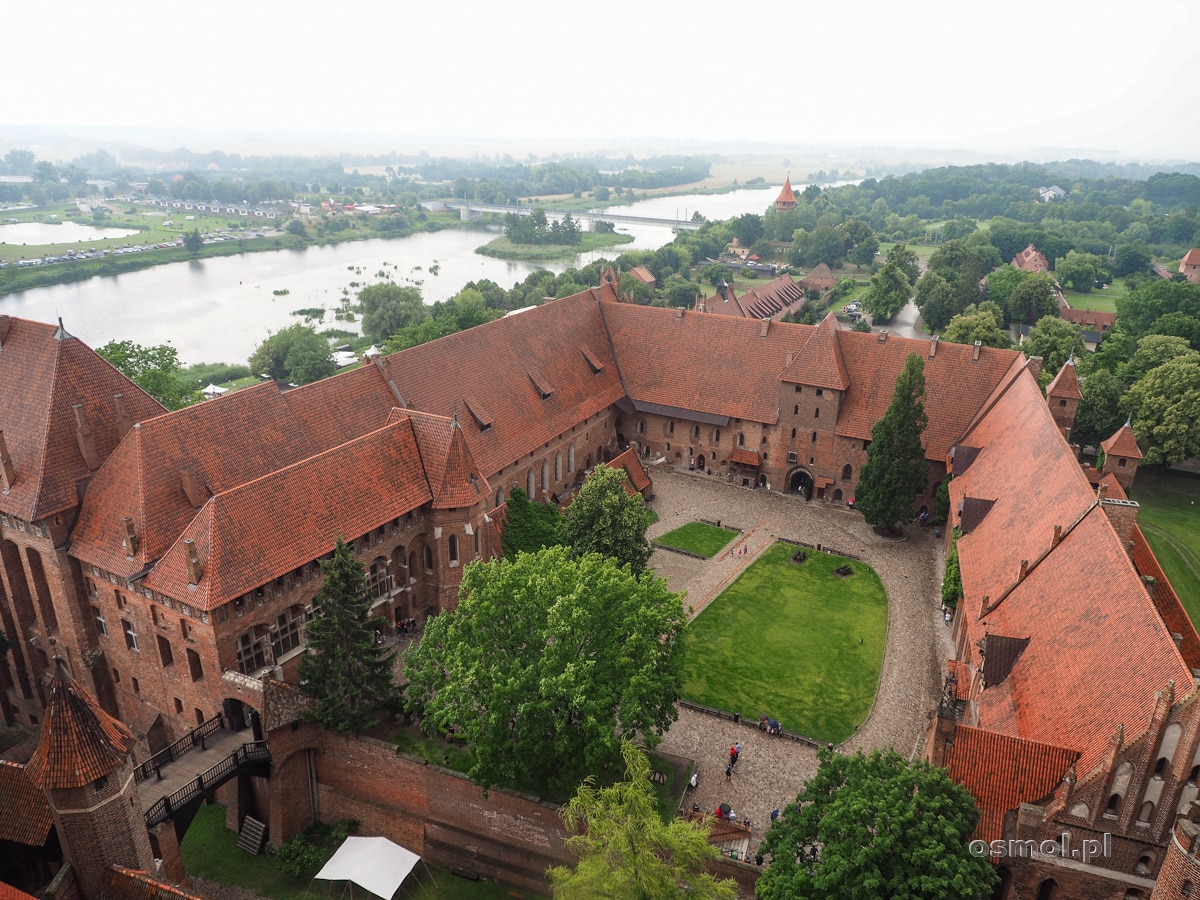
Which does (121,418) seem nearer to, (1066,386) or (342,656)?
(342,656)

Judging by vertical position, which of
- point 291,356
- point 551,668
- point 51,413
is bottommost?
point 291,356

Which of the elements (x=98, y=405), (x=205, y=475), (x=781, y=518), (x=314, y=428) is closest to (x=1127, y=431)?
(x=781, y=518)

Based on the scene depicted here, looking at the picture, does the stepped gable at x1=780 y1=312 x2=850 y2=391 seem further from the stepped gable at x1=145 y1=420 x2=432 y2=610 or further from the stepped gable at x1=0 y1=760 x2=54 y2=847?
the stepped gable at x1=0 y1=760 x2=54 y2=847

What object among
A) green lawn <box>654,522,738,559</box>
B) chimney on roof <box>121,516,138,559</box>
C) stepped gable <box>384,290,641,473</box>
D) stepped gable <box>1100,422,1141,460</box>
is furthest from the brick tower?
stepped gable <box>1100,422,1141,460</box>

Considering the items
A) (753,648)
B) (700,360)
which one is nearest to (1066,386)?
(700,360)

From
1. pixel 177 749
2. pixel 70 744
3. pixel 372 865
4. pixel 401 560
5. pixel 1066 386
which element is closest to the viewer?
pixel 70 744
